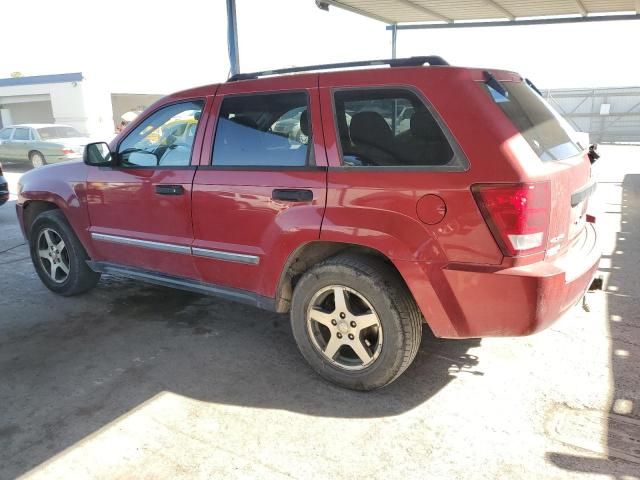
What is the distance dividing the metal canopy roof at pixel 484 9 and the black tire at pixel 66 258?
289 inches

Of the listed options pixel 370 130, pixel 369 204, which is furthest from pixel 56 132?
pixel 369 204

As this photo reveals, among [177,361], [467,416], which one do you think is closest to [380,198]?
[467,416]

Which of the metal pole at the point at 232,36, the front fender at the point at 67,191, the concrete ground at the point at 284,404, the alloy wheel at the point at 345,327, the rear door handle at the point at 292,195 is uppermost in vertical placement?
the metal pole at the point at 232,36

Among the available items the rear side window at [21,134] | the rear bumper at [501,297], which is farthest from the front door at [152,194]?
the rear side window at [21,134]

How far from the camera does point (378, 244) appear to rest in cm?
276

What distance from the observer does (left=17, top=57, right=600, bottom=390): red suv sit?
8.27 feet

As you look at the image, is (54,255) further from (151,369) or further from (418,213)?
(418,213)

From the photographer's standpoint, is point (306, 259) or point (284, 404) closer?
point (284, 404)

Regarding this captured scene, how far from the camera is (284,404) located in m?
2.96

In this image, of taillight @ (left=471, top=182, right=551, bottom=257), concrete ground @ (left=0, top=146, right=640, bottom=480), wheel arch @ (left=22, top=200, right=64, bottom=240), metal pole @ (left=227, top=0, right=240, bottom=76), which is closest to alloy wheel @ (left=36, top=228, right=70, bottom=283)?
wheel arch @ (left=22, top=200, right=64, bottom=240)

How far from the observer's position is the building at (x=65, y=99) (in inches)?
1113

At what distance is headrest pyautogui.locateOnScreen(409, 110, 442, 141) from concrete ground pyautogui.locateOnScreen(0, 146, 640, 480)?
1.52m

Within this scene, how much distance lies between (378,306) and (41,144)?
15504 millimetres

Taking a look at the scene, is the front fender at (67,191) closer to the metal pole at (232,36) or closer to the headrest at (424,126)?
the headrest at (424,126)
